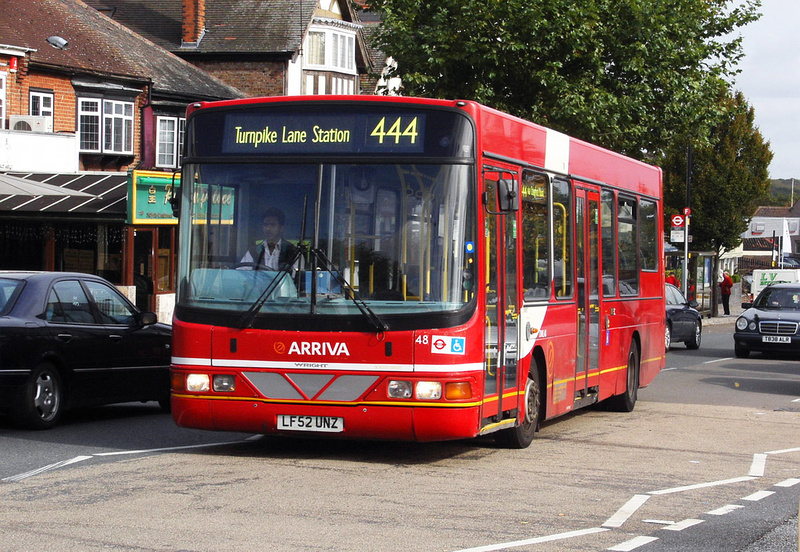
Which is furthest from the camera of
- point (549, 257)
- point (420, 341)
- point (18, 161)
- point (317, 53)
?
point (317, 53)

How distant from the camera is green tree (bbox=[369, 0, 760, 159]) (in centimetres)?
2756

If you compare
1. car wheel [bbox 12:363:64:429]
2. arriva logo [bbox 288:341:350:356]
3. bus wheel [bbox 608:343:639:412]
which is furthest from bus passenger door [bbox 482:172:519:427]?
bus wheel [bbox 608:343:639:412]

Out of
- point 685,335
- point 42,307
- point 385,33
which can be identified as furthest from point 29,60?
point 42,307

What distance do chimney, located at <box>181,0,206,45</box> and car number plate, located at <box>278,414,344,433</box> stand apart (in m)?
38.4

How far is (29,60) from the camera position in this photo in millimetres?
34938

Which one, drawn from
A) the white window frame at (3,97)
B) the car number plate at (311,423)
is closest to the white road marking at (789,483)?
the car number plate at (311,423)

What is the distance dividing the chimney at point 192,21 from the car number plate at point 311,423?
3837 centimetres

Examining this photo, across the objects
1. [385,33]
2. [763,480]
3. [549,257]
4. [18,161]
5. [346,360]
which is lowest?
[763,480]

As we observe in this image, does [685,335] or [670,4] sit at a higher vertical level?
[670,4]

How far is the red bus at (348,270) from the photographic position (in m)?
9.54

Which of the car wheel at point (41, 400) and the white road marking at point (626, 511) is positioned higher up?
the car wheel at point (41, 400)

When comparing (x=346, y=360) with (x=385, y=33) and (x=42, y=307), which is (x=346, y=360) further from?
(x=385, y=33)

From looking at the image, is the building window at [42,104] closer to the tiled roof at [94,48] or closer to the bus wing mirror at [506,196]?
the tiled roof at [94,48]

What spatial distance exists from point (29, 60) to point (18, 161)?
3.16m
